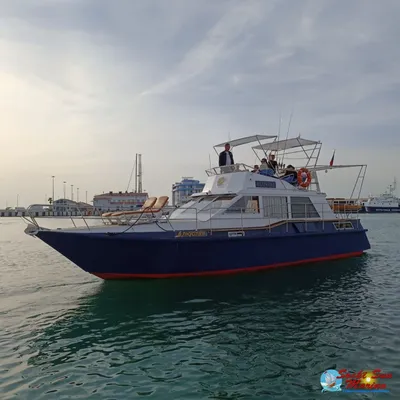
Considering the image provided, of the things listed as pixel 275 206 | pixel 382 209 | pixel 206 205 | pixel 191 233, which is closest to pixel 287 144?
pixel 275 206

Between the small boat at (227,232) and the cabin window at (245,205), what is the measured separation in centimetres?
4

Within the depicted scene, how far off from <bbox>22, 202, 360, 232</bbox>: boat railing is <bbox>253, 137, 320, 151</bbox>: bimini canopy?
2846 millimetres

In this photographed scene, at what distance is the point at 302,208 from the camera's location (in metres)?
14.8

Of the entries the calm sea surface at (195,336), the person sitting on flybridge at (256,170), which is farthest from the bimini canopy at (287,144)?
the calm sea surface at (195,336)

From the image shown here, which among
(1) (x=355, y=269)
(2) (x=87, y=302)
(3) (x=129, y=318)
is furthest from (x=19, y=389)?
(1) (x=355, y=269)

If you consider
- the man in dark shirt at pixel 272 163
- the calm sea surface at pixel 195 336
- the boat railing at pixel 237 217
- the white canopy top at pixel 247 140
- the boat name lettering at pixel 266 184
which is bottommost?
the calm sea surface at pixel 195 336

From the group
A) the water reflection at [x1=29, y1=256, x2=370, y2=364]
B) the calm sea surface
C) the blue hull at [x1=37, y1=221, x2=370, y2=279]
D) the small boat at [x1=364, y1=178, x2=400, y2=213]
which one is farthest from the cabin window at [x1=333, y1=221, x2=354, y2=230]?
Result: the small boat at [x1=364, y1=178, x2=400, y2=213]

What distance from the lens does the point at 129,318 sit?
839 cm

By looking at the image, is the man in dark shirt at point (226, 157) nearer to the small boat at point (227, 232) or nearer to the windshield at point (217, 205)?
the small boat at point (227, 232)

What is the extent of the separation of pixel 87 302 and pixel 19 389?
4562 millimetres

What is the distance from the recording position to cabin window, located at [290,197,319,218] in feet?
47.8

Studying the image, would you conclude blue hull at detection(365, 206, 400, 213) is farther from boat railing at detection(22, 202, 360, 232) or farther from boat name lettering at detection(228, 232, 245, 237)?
boat name lettering at detection(228, 232, 245, 237)

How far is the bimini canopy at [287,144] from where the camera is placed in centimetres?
1616

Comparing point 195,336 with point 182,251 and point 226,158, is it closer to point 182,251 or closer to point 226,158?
point 182,251
